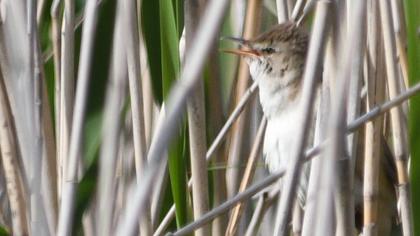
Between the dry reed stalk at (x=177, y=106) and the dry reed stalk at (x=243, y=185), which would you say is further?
the dry reed stalk at (x=243, y=185)

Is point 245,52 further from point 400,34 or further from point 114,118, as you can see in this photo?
point 114,118

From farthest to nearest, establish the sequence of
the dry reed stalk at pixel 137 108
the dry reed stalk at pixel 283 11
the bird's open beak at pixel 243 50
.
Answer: the bird's open beak at pixel 243 50, the dry reed stalk at pixel 283 11, the dry reed stalk at pixel 137 108

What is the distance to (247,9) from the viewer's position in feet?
7.20

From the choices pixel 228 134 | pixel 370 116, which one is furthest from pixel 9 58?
pixel 370 116

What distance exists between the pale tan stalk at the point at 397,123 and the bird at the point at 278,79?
321mm

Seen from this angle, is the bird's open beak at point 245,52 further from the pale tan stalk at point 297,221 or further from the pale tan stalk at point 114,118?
the pale tan stalk at point 114,118

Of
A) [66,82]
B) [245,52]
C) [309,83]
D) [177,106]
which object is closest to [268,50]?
[245,52]

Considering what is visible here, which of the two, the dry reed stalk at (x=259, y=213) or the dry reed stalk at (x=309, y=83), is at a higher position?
the dry reed stalk at (x=309, y=83)

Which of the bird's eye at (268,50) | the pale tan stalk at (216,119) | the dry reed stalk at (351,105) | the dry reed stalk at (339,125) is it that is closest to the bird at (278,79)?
the bird's eye at (268,50)

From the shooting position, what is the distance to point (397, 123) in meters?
1.94

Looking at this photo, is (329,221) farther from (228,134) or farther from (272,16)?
(272,16)

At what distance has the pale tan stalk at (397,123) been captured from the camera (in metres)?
1.86

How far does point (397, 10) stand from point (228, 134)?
0.50m

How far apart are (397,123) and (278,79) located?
1.78 ft
